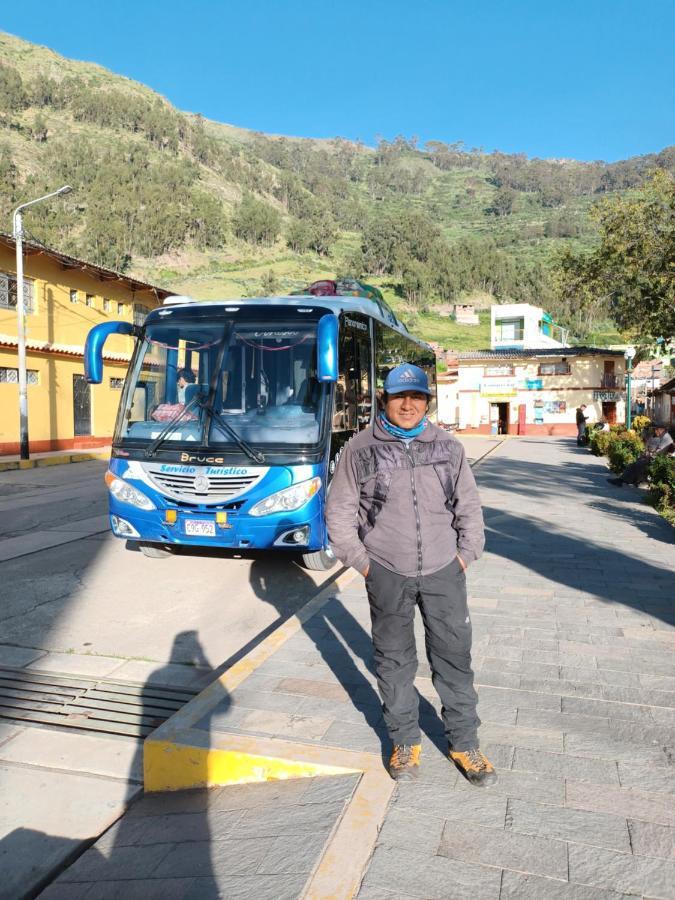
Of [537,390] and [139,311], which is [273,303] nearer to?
[139,311]

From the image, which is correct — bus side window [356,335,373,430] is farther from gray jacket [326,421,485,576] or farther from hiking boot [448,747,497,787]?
hiking boot [448,747,497,787]

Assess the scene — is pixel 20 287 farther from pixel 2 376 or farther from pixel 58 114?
pixel 58 114

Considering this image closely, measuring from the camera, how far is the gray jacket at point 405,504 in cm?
305

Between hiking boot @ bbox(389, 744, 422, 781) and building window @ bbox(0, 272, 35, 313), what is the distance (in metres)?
23.9

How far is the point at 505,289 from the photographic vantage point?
99062 millimetres

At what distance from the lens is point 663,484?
10.1m

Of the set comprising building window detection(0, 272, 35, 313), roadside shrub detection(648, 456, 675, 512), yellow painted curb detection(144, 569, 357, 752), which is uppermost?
building window detection(0, 272, 35, 313)

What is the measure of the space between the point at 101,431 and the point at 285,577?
77.2 feet

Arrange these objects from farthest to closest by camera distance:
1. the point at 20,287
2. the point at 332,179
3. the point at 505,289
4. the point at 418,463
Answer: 1. the point at 332,179
2. the point at 505,289
3. the point at 20,287
4. the point at 418,463

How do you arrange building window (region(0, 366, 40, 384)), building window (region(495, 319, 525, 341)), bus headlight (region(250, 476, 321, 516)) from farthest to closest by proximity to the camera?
1. building window (region(495, 319, 525, 341))
2. building window (region(0, 366, 40, 384))
3. bus headlight (region(250, 476, 321, 516))

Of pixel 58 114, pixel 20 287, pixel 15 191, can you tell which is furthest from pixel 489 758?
pixel 58 114

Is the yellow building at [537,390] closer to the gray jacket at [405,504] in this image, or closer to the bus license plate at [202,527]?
the bus license plate at [202,527]

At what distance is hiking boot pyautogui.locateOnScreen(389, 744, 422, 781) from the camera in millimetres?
2938

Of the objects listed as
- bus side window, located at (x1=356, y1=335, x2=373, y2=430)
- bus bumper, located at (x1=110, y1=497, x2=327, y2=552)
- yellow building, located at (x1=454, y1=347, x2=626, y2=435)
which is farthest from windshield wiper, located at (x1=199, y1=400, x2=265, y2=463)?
yellow building, located at (x1=454, y1=347, x2=626, y2=435)
